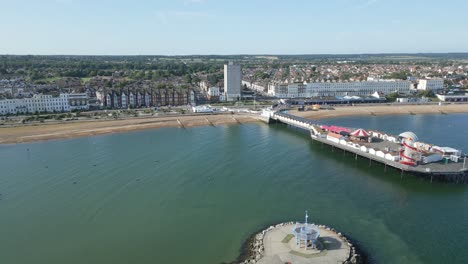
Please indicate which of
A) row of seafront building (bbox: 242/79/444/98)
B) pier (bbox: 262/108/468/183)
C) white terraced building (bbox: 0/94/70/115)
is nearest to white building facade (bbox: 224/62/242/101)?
row of seafront building (bbox: 242/79/444/98)

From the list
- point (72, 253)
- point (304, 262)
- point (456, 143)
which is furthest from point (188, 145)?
point (456, 143)

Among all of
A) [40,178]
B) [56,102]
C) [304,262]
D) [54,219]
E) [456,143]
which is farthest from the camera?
[56,102]

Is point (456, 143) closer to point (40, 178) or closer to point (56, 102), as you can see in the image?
point (40, 178)

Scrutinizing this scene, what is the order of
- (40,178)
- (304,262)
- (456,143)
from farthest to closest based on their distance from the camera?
(456,143)
(40,178)
(304,262)

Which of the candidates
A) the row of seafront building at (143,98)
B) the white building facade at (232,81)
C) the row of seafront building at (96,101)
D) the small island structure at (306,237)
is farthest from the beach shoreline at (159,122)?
the small island structure at (306,237)

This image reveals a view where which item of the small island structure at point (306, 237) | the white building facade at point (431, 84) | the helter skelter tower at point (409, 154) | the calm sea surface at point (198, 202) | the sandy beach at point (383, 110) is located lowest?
the calm sea surface at point (198, 202)

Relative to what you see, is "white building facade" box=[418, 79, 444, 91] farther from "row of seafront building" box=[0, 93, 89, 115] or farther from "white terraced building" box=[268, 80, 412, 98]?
"row of seafront building" box=[0, 93, 89, 115]

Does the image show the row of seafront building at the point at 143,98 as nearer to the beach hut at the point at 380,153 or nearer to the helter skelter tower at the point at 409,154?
the beach hut at the point at 380,153
